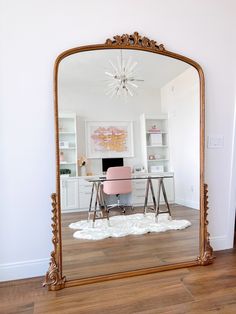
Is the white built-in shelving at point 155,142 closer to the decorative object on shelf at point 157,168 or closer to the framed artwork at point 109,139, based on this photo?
the decorative object on shelf at point 157,168

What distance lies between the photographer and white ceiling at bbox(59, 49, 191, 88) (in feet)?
6.37

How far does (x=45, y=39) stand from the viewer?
6.22 feet

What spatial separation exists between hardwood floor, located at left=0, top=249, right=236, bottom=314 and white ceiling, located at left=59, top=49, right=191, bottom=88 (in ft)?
5.11

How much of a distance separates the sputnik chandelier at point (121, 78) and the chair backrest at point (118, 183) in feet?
2.08

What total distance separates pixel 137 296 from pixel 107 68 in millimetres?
1727

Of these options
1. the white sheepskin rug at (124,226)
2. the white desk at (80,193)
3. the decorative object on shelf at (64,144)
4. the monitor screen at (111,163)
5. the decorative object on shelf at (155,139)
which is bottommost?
the white sheepskin rug at (124,226)

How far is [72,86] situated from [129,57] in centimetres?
54

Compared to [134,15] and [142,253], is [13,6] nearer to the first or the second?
[134,15]

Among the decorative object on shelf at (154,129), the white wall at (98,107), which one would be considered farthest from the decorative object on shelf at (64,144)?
the decorative object on shelf at (154,129)

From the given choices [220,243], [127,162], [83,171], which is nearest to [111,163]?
[127,162]

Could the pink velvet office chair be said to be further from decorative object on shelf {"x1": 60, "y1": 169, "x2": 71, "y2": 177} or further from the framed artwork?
decorative object on shelf {"x1": 60, "y1": 169, "x2": 71, "y2": 177}

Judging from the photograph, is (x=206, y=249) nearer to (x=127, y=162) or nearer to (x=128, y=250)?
(x=128, y=250)

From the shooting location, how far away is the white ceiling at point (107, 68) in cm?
194

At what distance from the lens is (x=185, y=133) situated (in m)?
2.21
